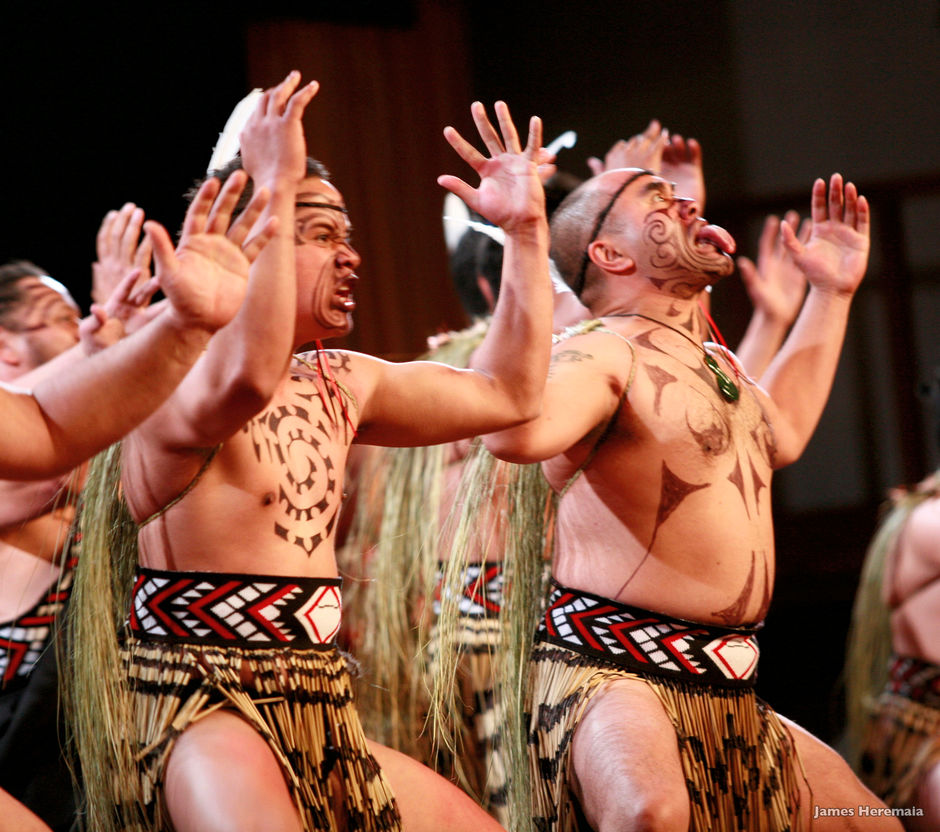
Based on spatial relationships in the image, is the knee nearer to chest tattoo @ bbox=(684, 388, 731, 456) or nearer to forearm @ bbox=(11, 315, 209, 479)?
chest tattoo @ bbox=(684, 388, 731, 456)

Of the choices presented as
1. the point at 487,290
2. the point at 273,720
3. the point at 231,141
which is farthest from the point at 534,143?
the point at 487,290

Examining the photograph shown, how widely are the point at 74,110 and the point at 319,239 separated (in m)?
2.64

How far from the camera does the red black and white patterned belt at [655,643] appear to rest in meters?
1.92

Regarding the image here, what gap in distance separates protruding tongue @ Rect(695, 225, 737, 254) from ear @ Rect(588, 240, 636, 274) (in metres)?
0.14

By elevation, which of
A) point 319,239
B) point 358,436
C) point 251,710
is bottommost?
point 251,710

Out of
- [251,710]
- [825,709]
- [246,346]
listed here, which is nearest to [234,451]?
[246,346]

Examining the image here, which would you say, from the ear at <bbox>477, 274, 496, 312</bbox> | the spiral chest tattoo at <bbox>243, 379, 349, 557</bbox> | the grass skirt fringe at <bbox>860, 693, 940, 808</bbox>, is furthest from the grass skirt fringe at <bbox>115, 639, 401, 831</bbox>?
the ear at <bbox>477, 274, 496, 312</bbox>

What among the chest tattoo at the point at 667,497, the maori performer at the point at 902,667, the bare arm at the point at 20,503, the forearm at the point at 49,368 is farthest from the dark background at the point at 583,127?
the chest tattoo at the point at 667,497

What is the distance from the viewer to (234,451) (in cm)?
171

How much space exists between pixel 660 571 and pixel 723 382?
0.40 m

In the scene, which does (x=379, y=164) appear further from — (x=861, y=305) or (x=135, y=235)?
(x=135, y=235)

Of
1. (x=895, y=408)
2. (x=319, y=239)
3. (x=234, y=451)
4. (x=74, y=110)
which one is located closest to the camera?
(x=234, y=451)

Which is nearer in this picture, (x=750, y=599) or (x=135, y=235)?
(x=750, y=599)

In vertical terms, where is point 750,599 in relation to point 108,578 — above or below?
below
